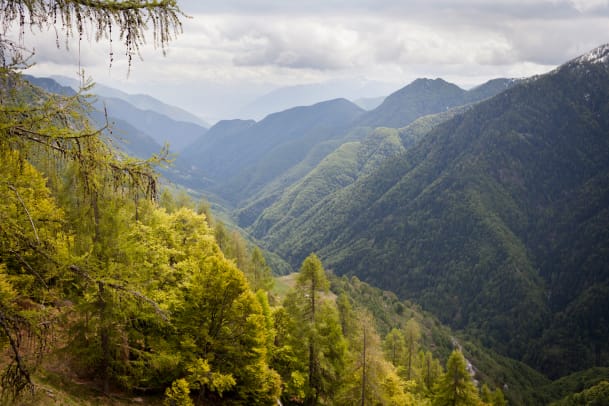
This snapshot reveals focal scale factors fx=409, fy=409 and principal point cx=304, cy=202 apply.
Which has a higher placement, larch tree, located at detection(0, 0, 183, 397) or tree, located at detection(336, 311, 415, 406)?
larch tree, located at detection(0, 0, 183, 397)

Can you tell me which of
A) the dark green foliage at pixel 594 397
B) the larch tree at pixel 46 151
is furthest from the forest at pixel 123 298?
the dark green foliage at pixel 594 397

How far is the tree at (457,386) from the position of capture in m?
38.8

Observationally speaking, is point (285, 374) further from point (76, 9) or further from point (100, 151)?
point (76, 9)

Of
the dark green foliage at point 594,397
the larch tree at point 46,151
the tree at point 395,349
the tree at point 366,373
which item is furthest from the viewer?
the dark green foliage at point 594,397

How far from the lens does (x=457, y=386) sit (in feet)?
129

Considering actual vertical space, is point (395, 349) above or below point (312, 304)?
below

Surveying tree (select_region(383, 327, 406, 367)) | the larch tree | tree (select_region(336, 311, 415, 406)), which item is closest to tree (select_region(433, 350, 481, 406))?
tree (select_region(336, 311, 415, 406))

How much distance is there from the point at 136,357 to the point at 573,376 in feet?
694

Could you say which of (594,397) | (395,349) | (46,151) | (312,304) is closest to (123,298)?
(46,151)

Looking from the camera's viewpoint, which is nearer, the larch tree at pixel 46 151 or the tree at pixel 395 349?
the larch tree at pixel 46 151

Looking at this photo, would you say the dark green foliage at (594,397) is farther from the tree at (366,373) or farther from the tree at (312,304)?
the tree at (312,304)

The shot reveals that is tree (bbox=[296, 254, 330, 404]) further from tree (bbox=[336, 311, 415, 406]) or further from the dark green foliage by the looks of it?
the dark green foliage

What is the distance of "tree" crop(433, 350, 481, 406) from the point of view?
127ft

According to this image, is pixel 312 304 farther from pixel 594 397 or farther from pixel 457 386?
pixel 594 397
